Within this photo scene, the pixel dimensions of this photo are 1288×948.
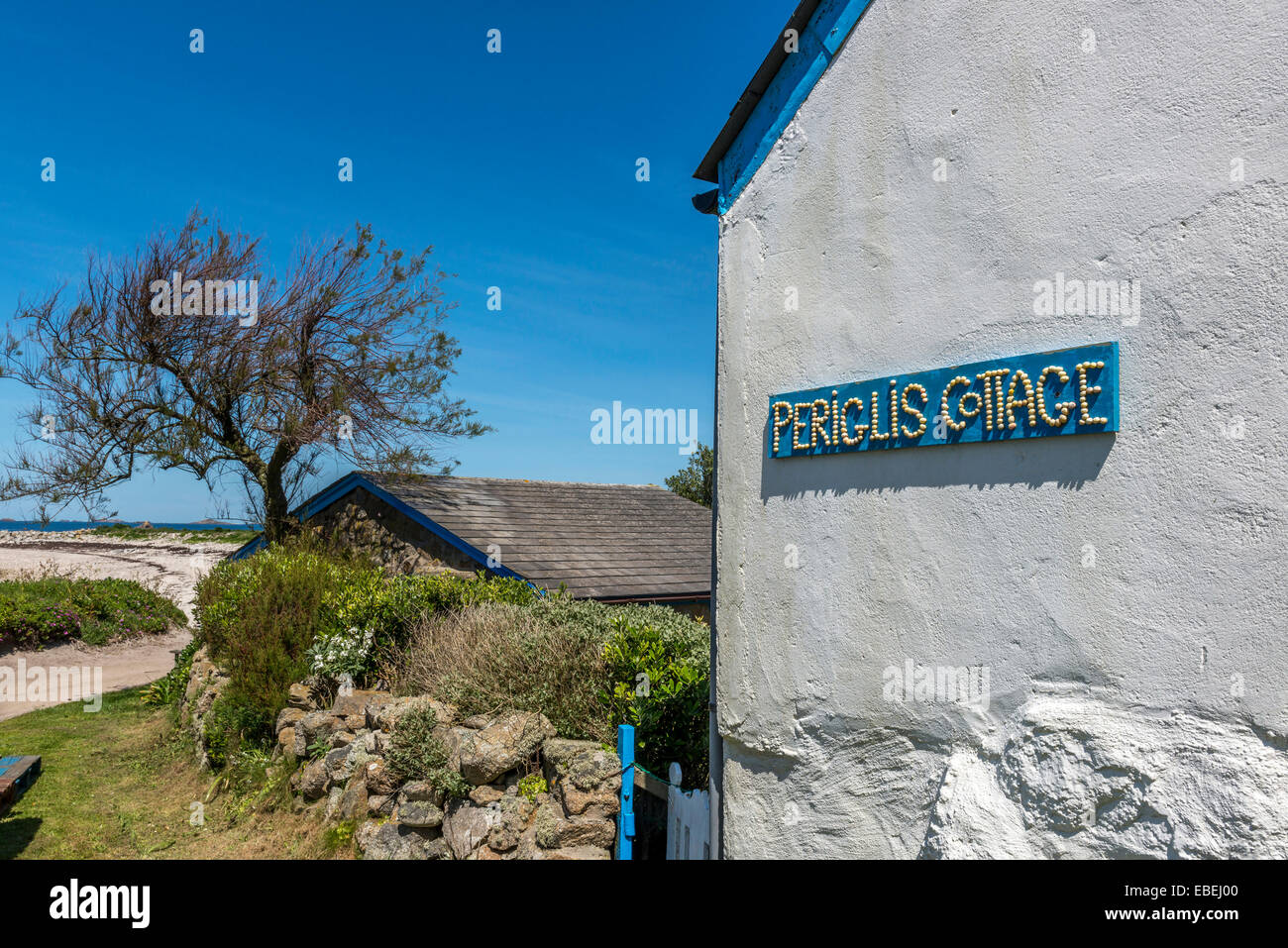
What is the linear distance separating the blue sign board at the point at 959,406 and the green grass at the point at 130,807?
5650 mm

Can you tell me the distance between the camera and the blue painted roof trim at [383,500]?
39.4ft

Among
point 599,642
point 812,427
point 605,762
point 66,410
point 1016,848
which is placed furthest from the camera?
point 66,410

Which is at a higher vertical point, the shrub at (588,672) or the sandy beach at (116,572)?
the shrub at (588,672)

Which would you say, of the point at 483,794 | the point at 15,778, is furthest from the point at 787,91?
the point at 15,778

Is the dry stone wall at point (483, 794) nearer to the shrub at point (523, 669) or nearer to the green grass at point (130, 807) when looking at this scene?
the shrub at point (523, 669)

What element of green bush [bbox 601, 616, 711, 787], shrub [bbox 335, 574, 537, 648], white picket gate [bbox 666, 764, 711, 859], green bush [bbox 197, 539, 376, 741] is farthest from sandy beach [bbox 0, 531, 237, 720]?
white picket gate [bbox 666, 764, 711, 859]

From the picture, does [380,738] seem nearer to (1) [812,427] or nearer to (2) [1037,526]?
(1) [812,427]

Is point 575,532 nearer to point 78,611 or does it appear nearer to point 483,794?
point 483,794

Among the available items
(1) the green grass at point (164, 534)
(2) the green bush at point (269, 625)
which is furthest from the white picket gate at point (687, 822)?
(1) the green grass at point (164, 534)

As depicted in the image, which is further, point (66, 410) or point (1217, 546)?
point (66, 410)

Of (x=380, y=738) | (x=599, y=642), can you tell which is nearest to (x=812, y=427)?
(x=599, y=642)
